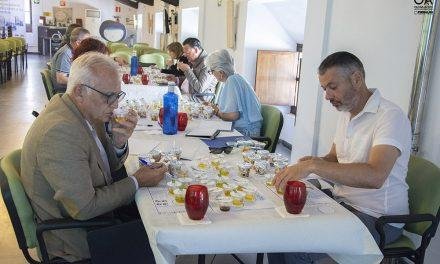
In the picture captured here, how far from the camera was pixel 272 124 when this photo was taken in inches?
121

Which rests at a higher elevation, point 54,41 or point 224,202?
point 54,41

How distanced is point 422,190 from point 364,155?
31 centimetres

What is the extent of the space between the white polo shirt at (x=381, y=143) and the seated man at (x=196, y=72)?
9.24 feet

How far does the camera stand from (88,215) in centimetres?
146

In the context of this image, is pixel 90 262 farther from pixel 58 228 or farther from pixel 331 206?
pixel 331 206

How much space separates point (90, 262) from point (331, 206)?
89 cm

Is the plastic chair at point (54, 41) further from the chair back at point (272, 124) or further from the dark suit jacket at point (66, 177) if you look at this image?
the dark suit jacket at point (66, 177)

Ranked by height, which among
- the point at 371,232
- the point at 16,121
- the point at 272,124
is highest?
the point at 272,124

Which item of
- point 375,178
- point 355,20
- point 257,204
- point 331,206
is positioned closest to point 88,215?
point 257,204

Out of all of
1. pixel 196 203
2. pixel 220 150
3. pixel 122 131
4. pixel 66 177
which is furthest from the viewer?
pixel 220 150

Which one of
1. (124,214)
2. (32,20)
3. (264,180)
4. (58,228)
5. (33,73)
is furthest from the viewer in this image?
(32,20)

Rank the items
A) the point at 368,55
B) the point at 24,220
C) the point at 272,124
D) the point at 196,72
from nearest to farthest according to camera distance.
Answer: the point at 24,220 < the point at 368,55 < the point at 272,124 < the point at 196,72

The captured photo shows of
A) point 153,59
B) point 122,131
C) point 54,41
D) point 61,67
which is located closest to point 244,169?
point 122,131

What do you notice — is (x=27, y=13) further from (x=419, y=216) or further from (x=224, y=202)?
(x=419, y=216)
